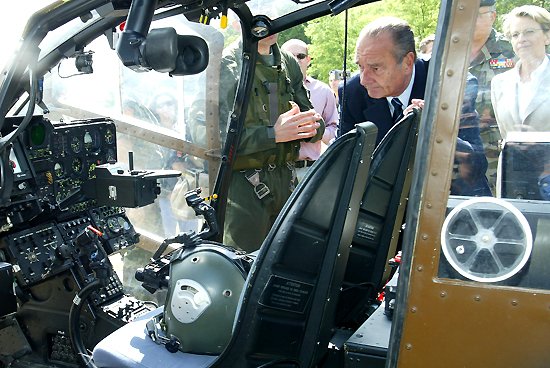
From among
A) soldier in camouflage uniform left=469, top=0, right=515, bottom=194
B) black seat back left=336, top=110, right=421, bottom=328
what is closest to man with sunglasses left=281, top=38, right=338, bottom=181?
black seat back left=336, top=110, right=421, bottom=328

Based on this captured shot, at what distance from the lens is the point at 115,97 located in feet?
16.3

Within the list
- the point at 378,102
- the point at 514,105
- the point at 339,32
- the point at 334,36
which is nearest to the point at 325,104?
the point at 378,102

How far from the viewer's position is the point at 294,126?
385 centimetres

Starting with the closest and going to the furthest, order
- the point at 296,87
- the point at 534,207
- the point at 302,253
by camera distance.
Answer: the point at 534,207 < the point at 302,253 < the point at 296,87

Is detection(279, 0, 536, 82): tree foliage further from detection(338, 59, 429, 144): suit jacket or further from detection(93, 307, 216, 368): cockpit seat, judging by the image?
detection(93, 307, 216, 368): cockpit seat

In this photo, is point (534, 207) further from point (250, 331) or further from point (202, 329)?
point (202, 329)

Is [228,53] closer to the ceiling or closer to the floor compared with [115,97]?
closer to the ceiling

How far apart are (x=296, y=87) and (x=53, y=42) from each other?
6.33 ft

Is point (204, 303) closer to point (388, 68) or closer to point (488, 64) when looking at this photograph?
point (488, 64)

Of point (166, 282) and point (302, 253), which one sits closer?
point (302, 253)

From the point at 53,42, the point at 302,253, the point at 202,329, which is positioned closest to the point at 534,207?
the point at 302,253

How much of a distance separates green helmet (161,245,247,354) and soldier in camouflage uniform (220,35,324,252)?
5.04 feet

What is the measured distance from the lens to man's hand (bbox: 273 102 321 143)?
151 inches

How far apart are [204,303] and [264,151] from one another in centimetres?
176
